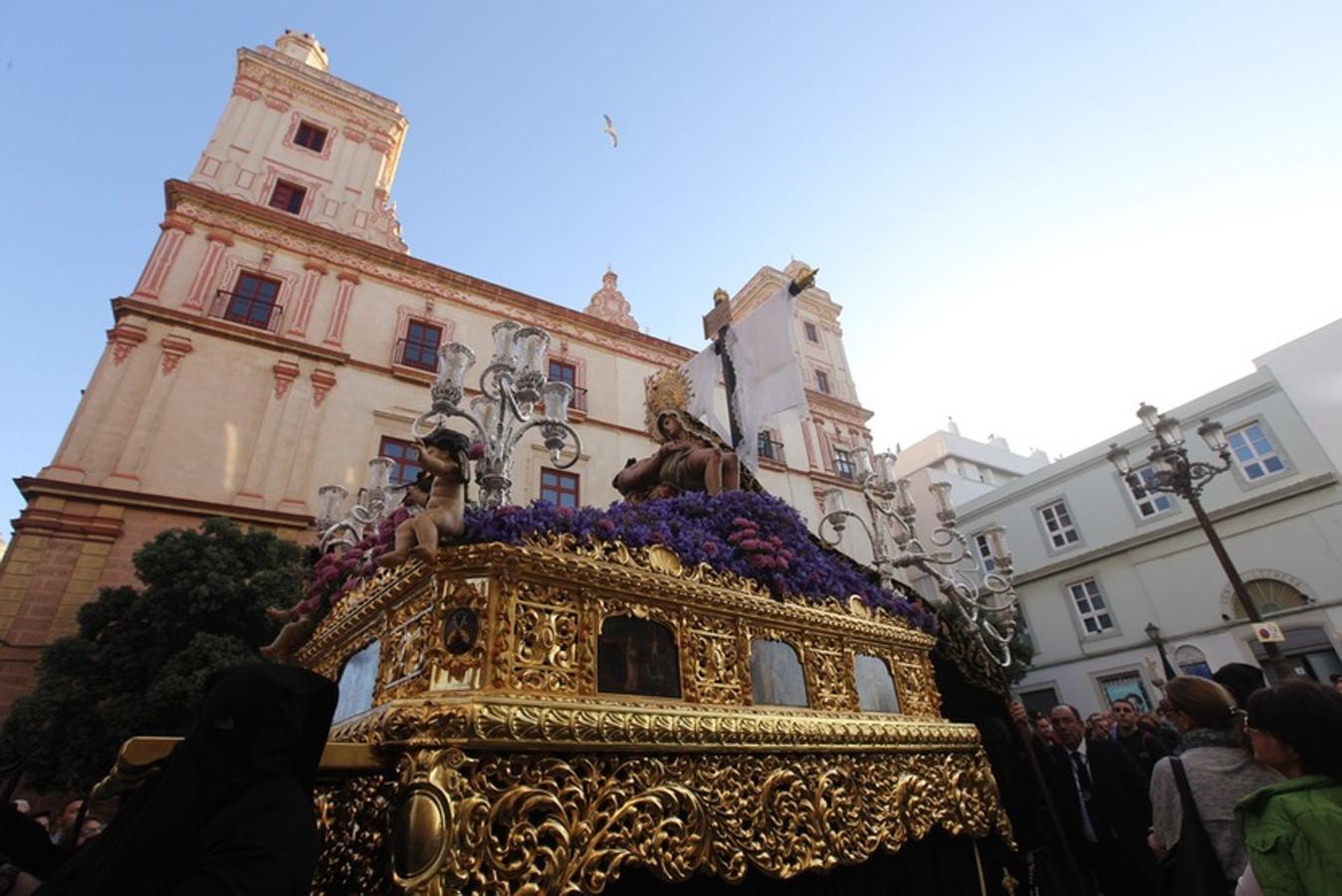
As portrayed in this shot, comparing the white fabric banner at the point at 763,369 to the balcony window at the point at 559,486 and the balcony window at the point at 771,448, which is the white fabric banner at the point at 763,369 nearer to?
the balcony window at the point at 559,486

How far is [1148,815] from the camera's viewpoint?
12.0 ft

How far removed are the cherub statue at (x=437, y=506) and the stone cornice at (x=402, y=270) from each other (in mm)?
15754

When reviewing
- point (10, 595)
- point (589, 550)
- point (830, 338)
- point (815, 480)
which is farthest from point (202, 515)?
point (830, 338)

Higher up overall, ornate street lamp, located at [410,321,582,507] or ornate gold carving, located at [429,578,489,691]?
ornate street lamp, located at [410,321,582,507]

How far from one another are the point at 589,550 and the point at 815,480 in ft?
59.8

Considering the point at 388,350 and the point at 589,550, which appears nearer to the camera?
the point at 589,550

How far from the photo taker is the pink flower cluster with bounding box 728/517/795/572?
289 cm

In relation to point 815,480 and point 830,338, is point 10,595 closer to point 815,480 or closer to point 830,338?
point 815,480

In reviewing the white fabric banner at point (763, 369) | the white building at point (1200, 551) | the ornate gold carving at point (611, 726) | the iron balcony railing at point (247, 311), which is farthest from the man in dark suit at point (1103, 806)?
the iron balcony railing at point (247, 311)

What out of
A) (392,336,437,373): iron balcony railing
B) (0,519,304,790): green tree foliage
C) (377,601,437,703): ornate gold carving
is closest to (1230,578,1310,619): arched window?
(377,601,437,703): ornate gold carving

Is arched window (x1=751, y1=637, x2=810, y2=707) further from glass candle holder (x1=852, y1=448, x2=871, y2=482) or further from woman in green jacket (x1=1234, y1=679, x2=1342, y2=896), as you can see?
glass candle holder (x1=852, y1=448, x2=871, y2=482)

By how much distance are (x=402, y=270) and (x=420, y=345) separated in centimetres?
246

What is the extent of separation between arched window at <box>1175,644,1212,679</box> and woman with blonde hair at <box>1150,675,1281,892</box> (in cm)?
1743

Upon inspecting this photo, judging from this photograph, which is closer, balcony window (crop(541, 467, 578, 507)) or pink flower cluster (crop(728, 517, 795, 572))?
pink flower cluster (crop(728, 517, 795, 572))
